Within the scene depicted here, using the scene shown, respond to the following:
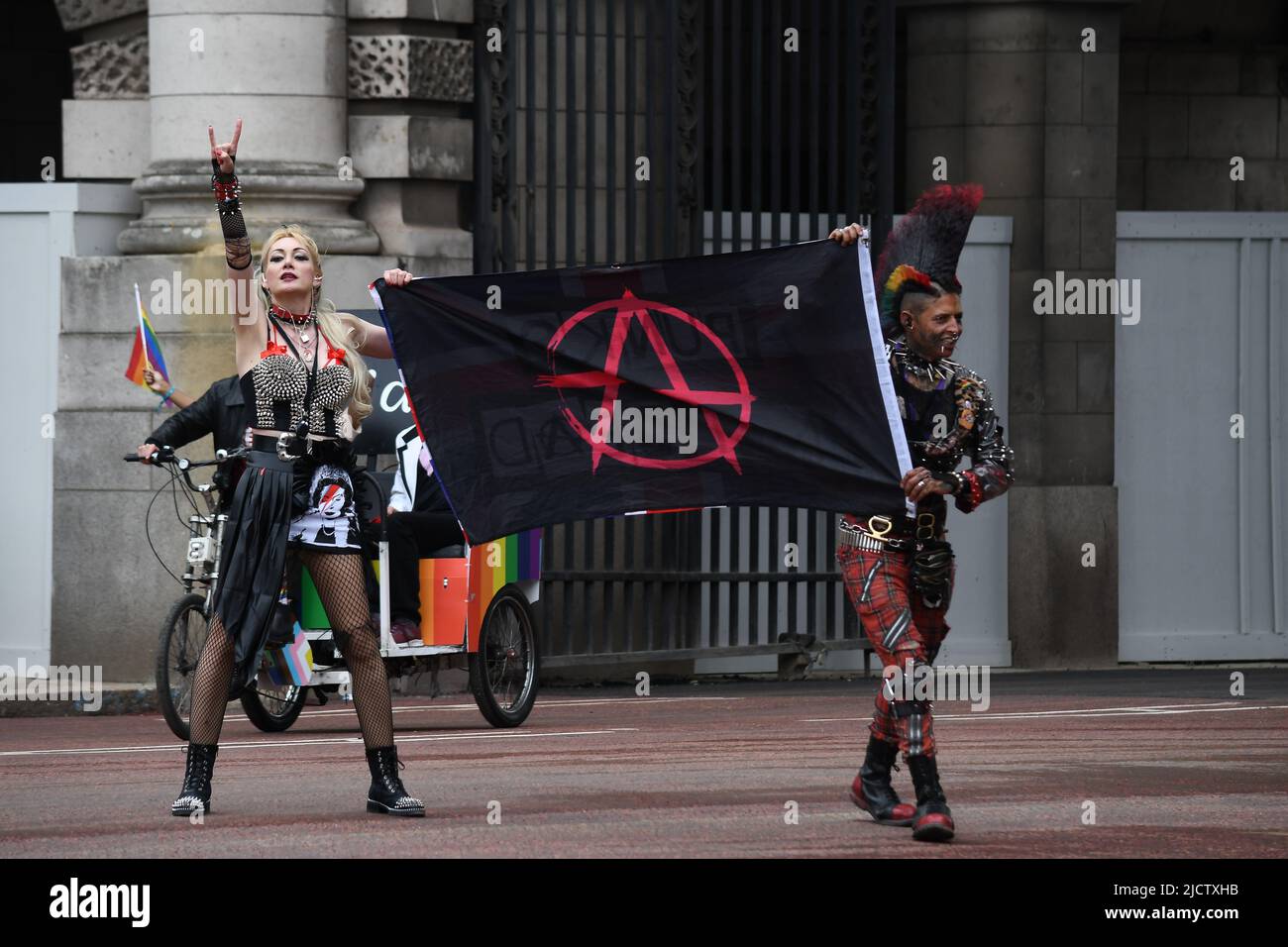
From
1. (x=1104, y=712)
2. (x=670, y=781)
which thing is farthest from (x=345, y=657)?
(x=1104, y=712)

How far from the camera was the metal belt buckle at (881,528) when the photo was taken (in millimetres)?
7957

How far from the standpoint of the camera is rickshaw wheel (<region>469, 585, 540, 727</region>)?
11961 mm

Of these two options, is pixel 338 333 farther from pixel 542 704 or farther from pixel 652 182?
pixel 652 182

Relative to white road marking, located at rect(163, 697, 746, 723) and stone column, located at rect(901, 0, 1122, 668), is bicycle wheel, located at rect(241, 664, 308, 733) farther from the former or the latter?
stone column, located at rect(901, 0, 1122, 668)

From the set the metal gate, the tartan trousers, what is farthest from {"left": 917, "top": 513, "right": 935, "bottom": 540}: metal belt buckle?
the metal gate

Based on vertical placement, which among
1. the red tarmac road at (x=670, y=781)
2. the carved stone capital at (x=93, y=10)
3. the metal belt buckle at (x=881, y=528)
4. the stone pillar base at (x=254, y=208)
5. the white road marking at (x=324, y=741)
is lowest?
the white road marking at (x=324, y=741)

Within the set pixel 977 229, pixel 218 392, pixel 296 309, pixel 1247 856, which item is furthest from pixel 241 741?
pixel 977 229

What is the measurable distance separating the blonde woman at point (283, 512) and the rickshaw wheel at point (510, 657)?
12.2 feet

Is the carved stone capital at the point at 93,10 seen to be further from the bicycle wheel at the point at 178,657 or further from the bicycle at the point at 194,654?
the bicycle wheel at the point at 178,657

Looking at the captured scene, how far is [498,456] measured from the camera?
9.16 meters

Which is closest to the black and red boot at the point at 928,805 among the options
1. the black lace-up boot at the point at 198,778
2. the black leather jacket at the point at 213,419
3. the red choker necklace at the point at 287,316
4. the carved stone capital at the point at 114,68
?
the black lace-up boot at the point at 198,778

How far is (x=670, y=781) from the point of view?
9359mm

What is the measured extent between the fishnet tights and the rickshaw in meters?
3.07

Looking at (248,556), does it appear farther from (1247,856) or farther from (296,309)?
(1247,856)
